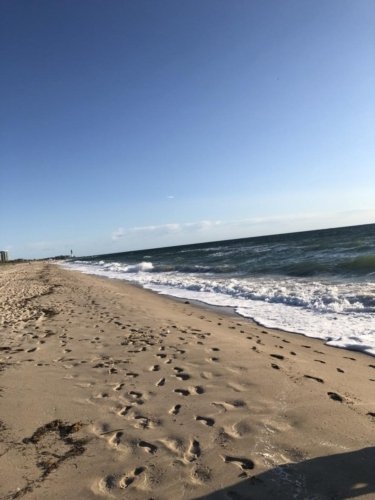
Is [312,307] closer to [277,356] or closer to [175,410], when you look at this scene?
[277,356]

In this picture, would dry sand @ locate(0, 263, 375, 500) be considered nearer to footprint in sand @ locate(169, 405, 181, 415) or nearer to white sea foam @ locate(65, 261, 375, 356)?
footprint in sand @ locate(169, 405, 181, 415)

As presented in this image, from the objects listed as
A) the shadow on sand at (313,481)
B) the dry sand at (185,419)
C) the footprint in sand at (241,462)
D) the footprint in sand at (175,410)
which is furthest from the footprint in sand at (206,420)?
the shadow on sand at (313,481)

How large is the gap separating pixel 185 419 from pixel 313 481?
5.12 feet

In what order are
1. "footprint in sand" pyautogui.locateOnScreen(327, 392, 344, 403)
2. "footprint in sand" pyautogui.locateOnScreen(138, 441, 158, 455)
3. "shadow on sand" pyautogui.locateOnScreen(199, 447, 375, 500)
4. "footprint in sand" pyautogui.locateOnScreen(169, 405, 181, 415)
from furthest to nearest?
"footprint in sand" pyautogui.locateOnScreen(327, 392, 344, 403)
"footprint in sand" pyautogui.locateOnScreen(169, 405, 181, 415)
"footprint in sand" pyautogui.locateOnScreen(138, 441, 158, 455)
"shadow on sand" pyautogui.locateOnScreen(199, 447, 375, 500)

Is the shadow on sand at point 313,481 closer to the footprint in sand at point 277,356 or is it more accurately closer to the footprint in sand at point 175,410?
the footprint in sand at point 175,410

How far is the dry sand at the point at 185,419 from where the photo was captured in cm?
317

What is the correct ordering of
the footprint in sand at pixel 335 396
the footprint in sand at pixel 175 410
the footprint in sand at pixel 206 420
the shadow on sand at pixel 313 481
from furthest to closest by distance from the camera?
the footprint in sand at pixel 335 396
the footprint in sand at pixel 175 410
the footprint in sand at pixel 206 420
the shadow on sand at pixel 313 481

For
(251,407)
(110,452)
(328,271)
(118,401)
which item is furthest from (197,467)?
(328,271)

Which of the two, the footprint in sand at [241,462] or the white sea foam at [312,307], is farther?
the white sea foam at [312,307]

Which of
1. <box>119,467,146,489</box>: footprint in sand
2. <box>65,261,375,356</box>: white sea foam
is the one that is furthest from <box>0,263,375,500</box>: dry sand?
<box>65,261,375,356</box>: white sea foam

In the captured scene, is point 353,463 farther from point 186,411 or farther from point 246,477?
point 186,411

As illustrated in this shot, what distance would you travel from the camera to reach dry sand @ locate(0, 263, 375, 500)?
10.4ft

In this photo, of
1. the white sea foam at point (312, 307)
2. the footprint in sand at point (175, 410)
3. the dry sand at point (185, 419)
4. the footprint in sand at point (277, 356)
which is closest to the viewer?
the dry sand at point (185, 419)

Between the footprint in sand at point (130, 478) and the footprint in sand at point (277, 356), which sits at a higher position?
the footprint in sand at point (130, 478)
